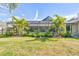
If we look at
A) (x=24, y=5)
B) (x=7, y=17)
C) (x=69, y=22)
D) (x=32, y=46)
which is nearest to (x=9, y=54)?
(x=32, y=46)

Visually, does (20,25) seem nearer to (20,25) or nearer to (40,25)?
(20,25)

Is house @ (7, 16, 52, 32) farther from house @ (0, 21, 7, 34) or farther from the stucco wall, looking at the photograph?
the stucco wall

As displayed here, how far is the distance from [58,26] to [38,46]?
0.62 meters

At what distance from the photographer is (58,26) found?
4.41m

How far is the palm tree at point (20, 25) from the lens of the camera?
432 cm

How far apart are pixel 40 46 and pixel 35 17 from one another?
64 cm

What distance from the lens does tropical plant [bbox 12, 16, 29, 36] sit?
4.32 metres

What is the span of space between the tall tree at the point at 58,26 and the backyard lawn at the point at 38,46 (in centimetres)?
15

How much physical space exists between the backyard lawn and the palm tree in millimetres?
165

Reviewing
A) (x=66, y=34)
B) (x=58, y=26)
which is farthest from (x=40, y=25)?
(x=66, y=34)

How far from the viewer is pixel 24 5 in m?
4.30

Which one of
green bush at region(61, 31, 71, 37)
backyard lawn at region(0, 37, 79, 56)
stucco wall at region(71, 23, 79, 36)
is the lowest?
backyard lawn at region(0, 37, 79, 56)

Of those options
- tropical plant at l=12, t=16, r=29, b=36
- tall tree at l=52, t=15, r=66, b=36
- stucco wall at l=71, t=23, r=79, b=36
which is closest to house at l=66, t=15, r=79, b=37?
stucco wall at l=71, t=23, r=79, b=36

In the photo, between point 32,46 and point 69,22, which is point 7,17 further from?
point 69,22
